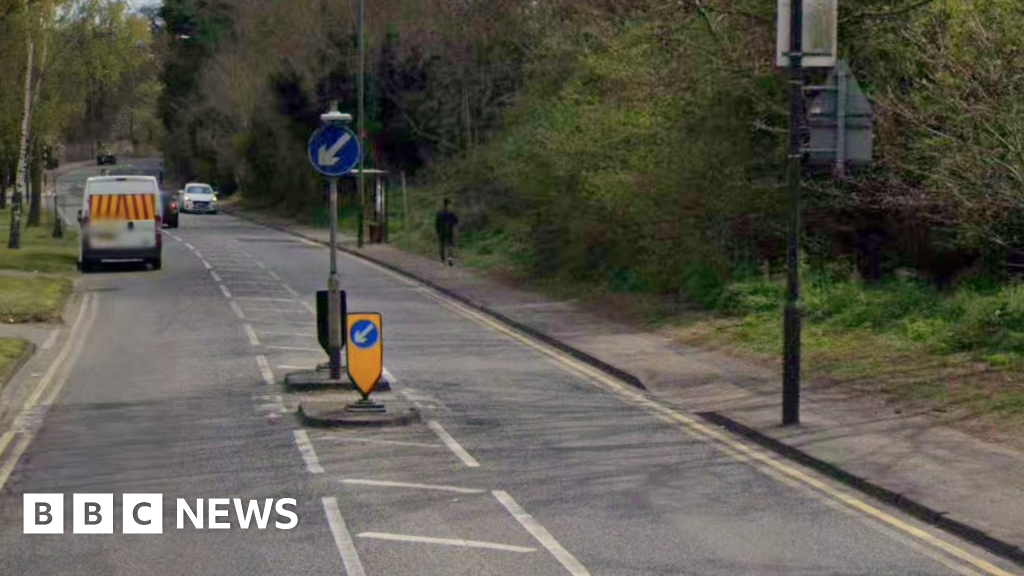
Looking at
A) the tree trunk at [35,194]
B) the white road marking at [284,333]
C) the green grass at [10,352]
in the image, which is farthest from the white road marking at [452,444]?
the tree trunk at [35,194]

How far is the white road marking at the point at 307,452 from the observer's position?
12672 mm

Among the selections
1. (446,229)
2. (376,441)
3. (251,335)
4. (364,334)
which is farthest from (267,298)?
(376,441)

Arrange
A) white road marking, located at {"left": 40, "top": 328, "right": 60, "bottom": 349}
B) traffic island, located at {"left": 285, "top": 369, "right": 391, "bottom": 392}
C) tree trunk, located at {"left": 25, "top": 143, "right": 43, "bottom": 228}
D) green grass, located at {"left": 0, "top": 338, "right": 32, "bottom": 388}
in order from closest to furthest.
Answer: traffic island, located at {"left": 285, "top": 369, "right": 391, "bottom": 392} < green grass, located at {"left": 0, "top": 338, "right": 32, "bottom": 388} < white road marking, located at {"left": 40, "top": 328, "right": 60, "bottom": 349} < tree trunk, located at {"left": 25, "top": 143, "right": 43, "bottom": 228}

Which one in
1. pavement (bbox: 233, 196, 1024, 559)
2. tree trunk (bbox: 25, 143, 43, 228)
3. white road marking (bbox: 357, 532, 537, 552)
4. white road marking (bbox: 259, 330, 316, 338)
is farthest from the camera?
tree trunk (bbox: 25, 143, 43, 228)

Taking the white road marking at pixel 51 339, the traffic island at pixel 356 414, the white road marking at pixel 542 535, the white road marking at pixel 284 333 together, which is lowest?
the white road marking at pixel 51 339

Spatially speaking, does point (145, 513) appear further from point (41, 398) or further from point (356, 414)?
point (41, 398)

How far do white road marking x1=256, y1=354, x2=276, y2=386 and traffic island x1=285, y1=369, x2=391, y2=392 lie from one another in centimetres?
64

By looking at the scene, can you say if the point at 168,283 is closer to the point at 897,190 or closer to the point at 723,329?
the point at 723,329

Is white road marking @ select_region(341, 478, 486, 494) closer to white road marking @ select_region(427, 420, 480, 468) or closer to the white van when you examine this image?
white road marking @ select_region(427, 420, 480, 468)

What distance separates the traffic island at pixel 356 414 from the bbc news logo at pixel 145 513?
11.1 ft

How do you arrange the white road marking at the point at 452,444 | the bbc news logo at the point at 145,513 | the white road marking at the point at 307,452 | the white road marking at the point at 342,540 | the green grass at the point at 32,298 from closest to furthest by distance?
the white road marking at the point at 342,540, the bbc news logo at the point at 145,513, the white road marking at the point at 307,452, the white road marking at the point at 452,444, the green grass at the point at 32,298

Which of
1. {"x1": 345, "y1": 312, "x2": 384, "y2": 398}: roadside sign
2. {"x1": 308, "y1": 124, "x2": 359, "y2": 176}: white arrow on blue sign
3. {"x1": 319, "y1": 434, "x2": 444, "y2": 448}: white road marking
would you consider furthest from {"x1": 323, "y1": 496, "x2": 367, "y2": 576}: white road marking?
{"x1": 308, "y1": 124, "x2": 359, "y2": 176}: white arrow on blue sign

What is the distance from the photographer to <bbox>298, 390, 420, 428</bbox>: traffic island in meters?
14.8

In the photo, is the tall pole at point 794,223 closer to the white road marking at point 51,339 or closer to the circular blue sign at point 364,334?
the circular blue sign at point 364,334
